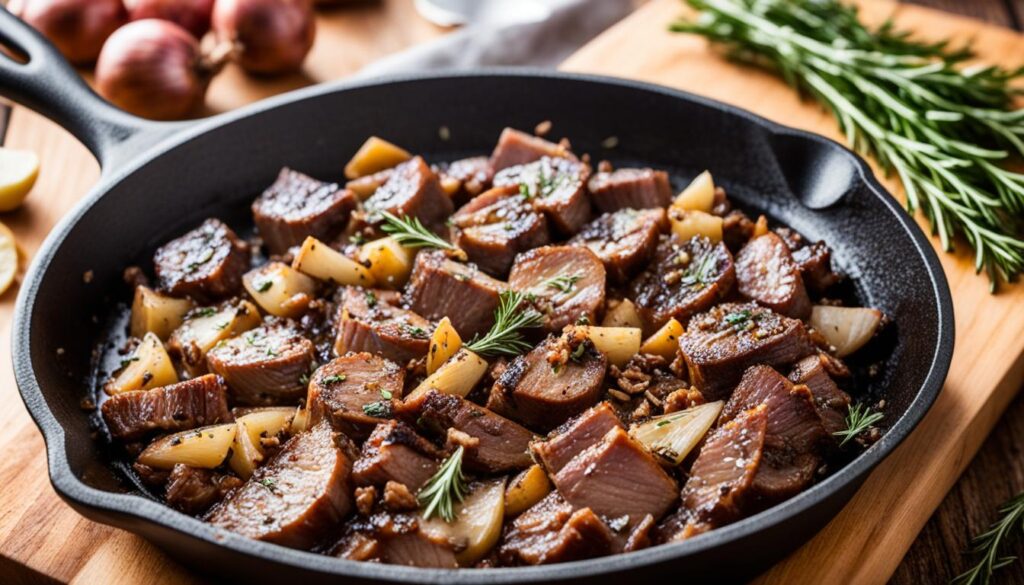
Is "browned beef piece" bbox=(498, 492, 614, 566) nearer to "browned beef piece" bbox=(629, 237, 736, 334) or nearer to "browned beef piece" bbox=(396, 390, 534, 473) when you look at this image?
"browned beef piece" bbox=(396, 390, 534, 473)

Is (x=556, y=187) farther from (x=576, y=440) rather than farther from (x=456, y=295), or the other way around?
(x=576, y=440)

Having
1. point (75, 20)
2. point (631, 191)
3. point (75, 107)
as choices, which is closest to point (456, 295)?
point (631, 191)

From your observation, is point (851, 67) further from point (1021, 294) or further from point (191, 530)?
point (191, 530)

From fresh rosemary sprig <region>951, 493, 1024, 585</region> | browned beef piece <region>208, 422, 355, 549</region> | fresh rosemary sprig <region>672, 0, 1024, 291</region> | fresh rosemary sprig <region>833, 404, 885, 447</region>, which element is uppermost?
fresh rosemary sprig <region>672, 0, 1024, 291</region>

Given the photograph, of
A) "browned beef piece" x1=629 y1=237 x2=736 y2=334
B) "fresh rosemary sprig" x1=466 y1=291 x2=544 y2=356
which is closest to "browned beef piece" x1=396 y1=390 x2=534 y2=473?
"fresh rosemary sprig" x1=466 y1=291 x2=544 y2=356

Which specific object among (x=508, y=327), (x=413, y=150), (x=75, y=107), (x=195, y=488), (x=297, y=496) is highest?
(x=75, y=107)

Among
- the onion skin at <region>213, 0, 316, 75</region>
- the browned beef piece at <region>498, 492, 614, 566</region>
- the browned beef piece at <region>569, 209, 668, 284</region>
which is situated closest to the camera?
the browned beef piece at <region>498, 492, 614, 566</region>

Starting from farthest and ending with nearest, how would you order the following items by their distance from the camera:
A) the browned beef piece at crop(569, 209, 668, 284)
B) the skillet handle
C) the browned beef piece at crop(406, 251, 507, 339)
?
the skillet handle, the browned beef piece at crop(569, 209, 668, 284), the browned beef piece at crop(406, 251, 507, 339)

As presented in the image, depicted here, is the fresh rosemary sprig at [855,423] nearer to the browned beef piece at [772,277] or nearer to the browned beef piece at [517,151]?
the browned beef piece at [772,277]
